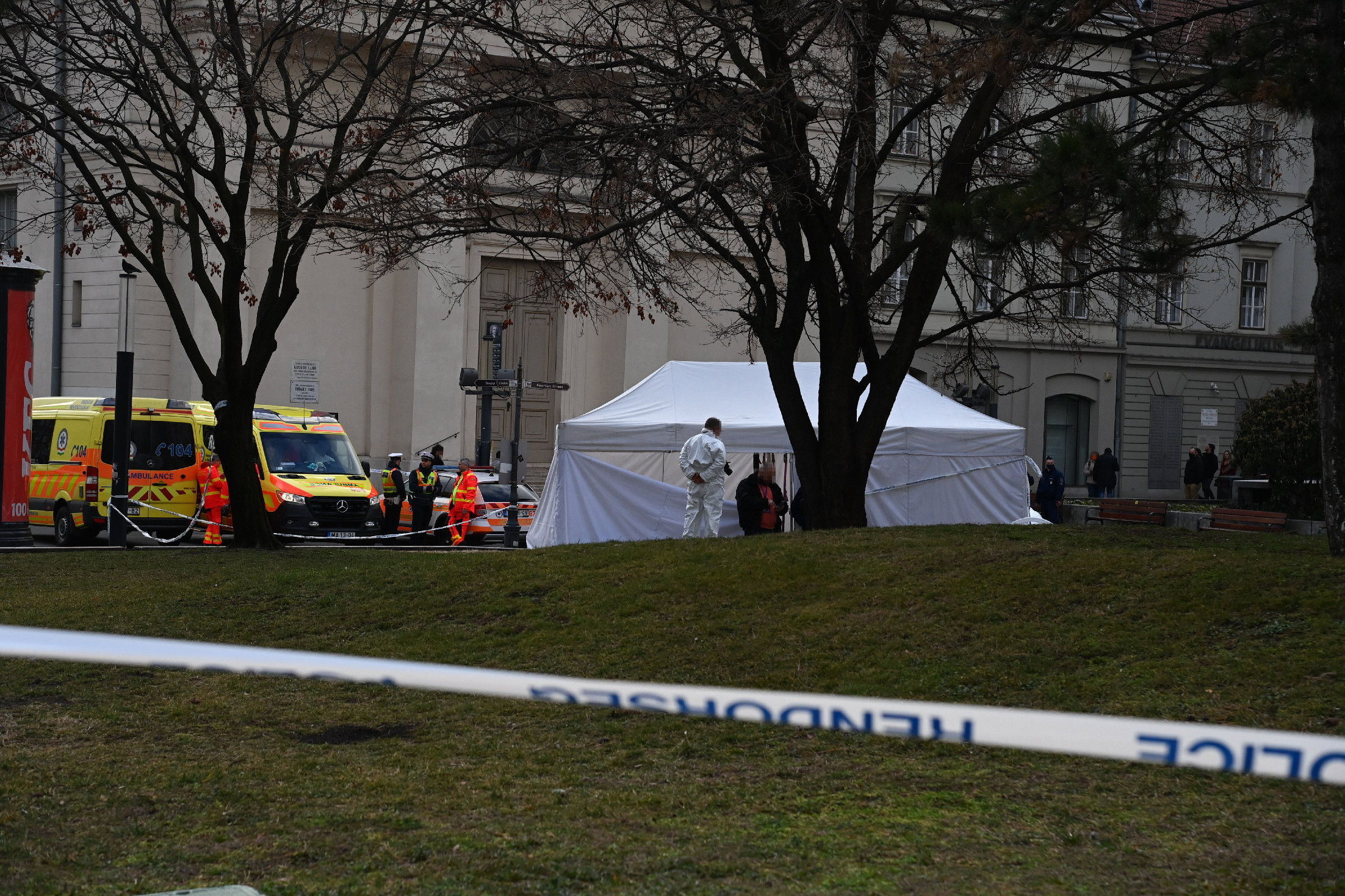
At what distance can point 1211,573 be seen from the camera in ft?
29.0

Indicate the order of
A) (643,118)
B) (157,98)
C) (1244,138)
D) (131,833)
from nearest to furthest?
(131,833) < (643,118) < (1244,138) < (157,98)

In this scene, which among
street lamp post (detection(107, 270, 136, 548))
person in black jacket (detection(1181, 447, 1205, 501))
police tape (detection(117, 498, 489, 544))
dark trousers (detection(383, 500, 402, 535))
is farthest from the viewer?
person in black jacket (detection(1181, 447, 1205, 501))

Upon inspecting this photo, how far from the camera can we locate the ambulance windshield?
22.4 m

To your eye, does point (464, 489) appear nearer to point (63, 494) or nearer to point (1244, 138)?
point (63, 494)

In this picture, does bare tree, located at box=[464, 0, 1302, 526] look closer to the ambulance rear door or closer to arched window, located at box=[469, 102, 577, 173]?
arched window, located at box=[469, 102, 577, 173]

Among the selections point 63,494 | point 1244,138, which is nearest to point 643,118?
point 1244,138

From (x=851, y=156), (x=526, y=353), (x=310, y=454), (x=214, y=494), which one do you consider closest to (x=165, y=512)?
(x=214, y=494)

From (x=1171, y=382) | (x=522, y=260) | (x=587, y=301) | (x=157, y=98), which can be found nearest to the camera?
(x=587, y=301)

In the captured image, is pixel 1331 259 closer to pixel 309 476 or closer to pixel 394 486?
pixel 309 476

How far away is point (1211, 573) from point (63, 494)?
692 inches

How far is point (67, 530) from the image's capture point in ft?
68.6

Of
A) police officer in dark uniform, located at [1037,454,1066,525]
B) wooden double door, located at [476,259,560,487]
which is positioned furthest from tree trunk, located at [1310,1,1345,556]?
wooden double door, located at [476,259,560,487]

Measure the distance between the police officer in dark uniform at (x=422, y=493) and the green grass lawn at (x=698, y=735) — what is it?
383 inches

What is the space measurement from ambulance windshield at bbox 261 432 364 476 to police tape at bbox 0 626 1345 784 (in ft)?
64.8
